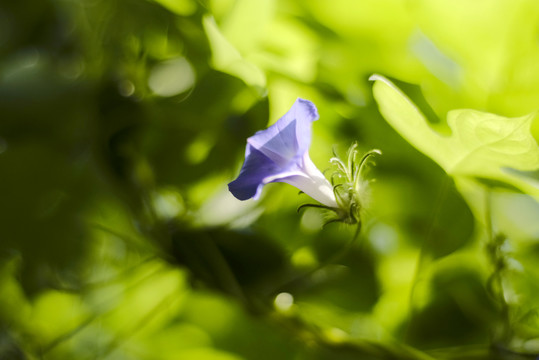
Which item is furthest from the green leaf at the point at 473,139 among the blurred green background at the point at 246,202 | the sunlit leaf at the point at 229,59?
the sunlit leaf at the point at 229,59

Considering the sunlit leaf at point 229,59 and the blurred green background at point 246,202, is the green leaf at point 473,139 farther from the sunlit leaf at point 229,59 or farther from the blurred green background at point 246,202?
the sunlit leaf at point 229,59

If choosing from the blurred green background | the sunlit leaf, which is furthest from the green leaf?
the sunlit leaf

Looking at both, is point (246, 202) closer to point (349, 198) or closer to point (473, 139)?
point (349, 198)

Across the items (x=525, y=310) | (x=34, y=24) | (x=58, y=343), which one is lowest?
(x=58, y=343)

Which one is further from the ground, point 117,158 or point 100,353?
point 117,158

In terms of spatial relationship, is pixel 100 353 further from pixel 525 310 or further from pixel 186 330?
pixel 525 310

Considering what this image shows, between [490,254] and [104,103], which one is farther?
[104,103]

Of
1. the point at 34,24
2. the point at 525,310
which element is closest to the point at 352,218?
the point at 525,310

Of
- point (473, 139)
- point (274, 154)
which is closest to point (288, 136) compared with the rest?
point (274, 154)
